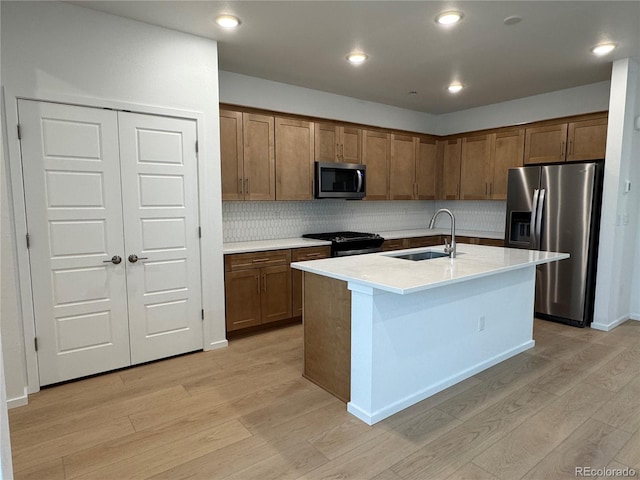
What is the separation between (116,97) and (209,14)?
0.92 meters

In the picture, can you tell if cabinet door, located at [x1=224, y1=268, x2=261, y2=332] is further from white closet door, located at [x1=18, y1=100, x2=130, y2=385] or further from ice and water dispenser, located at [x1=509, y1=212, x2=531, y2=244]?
ice and water dispenser, located at [x1=509, y1=212, x2=531, y2=244]

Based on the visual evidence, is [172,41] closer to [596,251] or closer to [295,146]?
[295,146]

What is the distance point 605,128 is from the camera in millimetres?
4309

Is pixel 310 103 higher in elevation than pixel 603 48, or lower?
lower

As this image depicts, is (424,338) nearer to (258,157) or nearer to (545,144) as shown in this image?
(258,157)

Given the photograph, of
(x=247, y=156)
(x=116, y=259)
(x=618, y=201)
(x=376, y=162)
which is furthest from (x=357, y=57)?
(x=618, y=201)

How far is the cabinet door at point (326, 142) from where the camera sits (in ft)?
15.3

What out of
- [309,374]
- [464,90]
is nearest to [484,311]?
[309,374]

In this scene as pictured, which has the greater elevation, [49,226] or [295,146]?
[295,146]

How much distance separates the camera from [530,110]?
518 centimetres

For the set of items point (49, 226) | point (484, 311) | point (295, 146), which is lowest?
point (484, 311)

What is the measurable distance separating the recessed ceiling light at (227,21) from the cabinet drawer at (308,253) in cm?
213

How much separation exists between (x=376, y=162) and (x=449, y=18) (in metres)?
2.44

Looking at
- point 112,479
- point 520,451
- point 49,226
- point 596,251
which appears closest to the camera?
point 112,479
